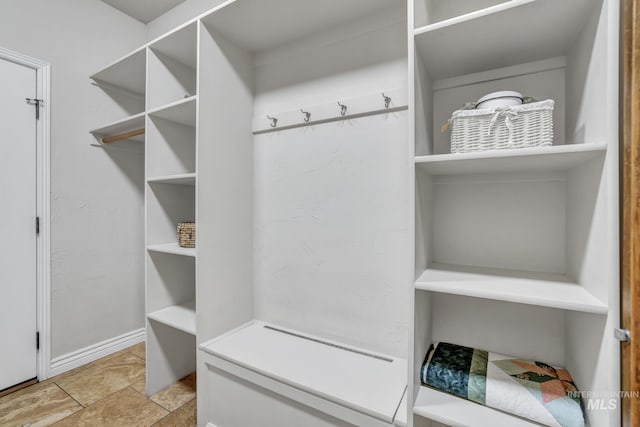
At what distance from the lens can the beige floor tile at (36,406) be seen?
1584mm

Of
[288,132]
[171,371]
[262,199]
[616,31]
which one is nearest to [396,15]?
[288,132]

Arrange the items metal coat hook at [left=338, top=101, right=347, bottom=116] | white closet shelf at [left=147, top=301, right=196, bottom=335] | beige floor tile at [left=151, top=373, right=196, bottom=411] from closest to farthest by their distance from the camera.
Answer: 1. metal coat hook at [left=338, top=101, right=347, bottom=116]
2. white closet shelf at [left=147, top=301, right=196, bottom=335]
3. beige floor tile at [left=151, top=373, right=196, bottom=411]

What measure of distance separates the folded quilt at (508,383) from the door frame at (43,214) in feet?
7.75

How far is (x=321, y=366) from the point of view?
1332 millimetres

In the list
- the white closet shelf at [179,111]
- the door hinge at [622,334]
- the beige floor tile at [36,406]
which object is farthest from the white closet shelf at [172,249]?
the door hinge at [622,334]

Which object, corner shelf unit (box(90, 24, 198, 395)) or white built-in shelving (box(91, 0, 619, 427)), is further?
corner shelf unit (box(90, 24, 198, 395))

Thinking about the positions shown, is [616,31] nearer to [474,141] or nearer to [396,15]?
[474,141]

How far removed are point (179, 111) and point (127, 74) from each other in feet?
2.76

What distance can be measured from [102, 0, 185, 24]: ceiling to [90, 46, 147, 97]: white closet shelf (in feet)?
1.99

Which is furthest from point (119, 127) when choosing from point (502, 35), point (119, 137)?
point (502, 35)

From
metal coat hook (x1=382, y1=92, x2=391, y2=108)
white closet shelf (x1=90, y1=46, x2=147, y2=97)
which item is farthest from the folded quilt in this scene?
white closet shelf (x1=90, y1=46, x2=147, y2=97)

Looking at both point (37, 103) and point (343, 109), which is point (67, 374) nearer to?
point (37, 103)

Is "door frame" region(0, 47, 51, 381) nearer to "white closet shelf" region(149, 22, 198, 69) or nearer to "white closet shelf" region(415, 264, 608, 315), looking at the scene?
"white closet shelf" region(149, 22, 198, 69)

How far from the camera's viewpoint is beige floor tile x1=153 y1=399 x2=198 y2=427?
5.16 ft
